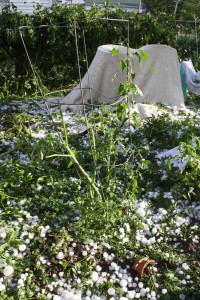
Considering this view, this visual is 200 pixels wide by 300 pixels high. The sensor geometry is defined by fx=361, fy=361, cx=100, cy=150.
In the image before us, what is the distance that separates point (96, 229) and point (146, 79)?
12.6 ft

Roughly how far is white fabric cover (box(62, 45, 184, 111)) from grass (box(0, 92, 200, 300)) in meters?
2.42

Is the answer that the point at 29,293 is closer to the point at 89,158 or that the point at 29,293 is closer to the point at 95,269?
the point at 95,269

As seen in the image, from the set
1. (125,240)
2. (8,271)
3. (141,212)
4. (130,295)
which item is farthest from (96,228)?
(8,271)

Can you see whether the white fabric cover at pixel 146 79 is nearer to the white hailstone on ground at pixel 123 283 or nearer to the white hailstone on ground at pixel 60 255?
the white hailstone on ground at pixel 60 255

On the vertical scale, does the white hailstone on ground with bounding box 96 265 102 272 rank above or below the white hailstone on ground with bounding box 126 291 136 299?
above

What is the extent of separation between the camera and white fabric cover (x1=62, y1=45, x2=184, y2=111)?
18.8 ft

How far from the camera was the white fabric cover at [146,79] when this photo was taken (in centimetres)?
573

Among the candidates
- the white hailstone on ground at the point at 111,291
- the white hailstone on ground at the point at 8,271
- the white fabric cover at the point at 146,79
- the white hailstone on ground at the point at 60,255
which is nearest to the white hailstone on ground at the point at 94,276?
the white hailstone on ground at the point at 111,291

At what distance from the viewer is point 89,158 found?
3.56 meters

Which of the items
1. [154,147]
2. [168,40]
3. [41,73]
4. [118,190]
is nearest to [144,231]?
[118,190]

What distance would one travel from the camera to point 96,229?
2561 millimetres

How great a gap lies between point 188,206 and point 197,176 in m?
0.30

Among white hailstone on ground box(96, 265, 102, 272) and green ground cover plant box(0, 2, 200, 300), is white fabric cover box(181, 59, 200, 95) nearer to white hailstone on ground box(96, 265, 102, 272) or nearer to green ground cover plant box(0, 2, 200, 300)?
green ground cover plant box(0, 2, 200, 300)

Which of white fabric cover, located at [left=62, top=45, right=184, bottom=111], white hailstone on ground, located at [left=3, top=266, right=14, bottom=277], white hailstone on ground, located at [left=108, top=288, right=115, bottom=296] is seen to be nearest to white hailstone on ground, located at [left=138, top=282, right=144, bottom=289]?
white hailstone on ground, located at [left=108, top=288, right=115, bottom=296]
